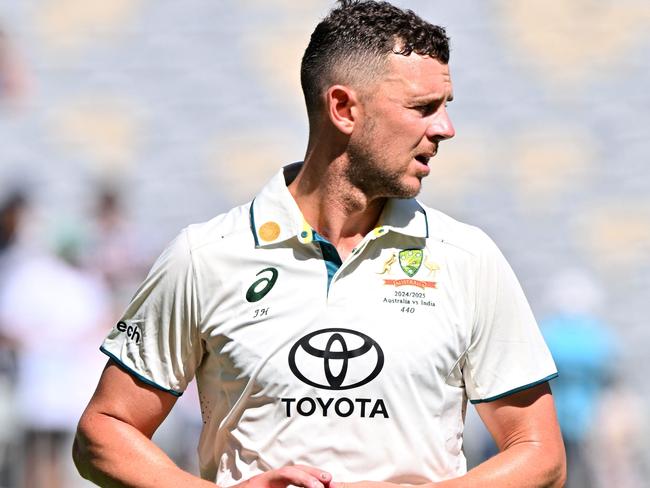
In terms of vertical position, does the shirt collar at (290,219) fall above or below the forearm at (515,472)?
above

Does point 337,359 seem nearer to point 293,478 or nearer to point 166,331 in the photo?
point 293,478

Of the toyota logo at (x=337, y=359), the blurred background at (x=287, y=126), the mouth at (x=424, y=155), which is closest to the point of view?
the toyota logo at (x=337, y=359)

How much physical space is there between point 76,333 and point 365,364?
5.01 meters

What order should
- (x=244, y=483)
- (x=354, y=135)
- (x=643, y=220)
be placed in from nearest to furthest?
1. (x=244, y=483)
2. (x=354, y=135)
3. (x=643, y=220)

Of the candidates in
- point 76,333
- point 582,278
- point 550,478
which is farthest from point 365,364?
point 582,278

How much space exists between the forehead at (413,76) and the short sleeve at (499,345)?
0.41m

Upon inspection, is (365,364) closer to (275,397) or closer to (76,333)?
(275,397)

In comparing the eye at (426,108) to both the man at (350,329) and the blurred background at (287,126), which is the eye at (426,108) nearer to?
the man at (350,329)

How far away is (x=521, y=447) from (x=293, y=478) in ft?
1.79

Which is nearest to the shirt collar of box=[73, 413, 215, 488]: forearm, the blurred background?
box=[73, 413, 215, 488]: forearm

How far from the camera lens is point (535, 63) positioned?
383 inches

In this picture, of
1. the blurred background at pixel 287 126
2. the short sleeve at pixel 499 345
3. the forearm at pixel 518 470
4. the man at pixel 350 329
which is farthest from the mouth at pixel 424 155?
the blurred background at pixel 287 126

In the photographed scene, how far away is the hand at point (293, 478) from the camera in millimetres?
2840

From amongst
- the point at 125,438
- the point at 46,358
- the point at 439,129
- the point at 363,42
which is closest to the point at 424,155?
the point at 439,129
